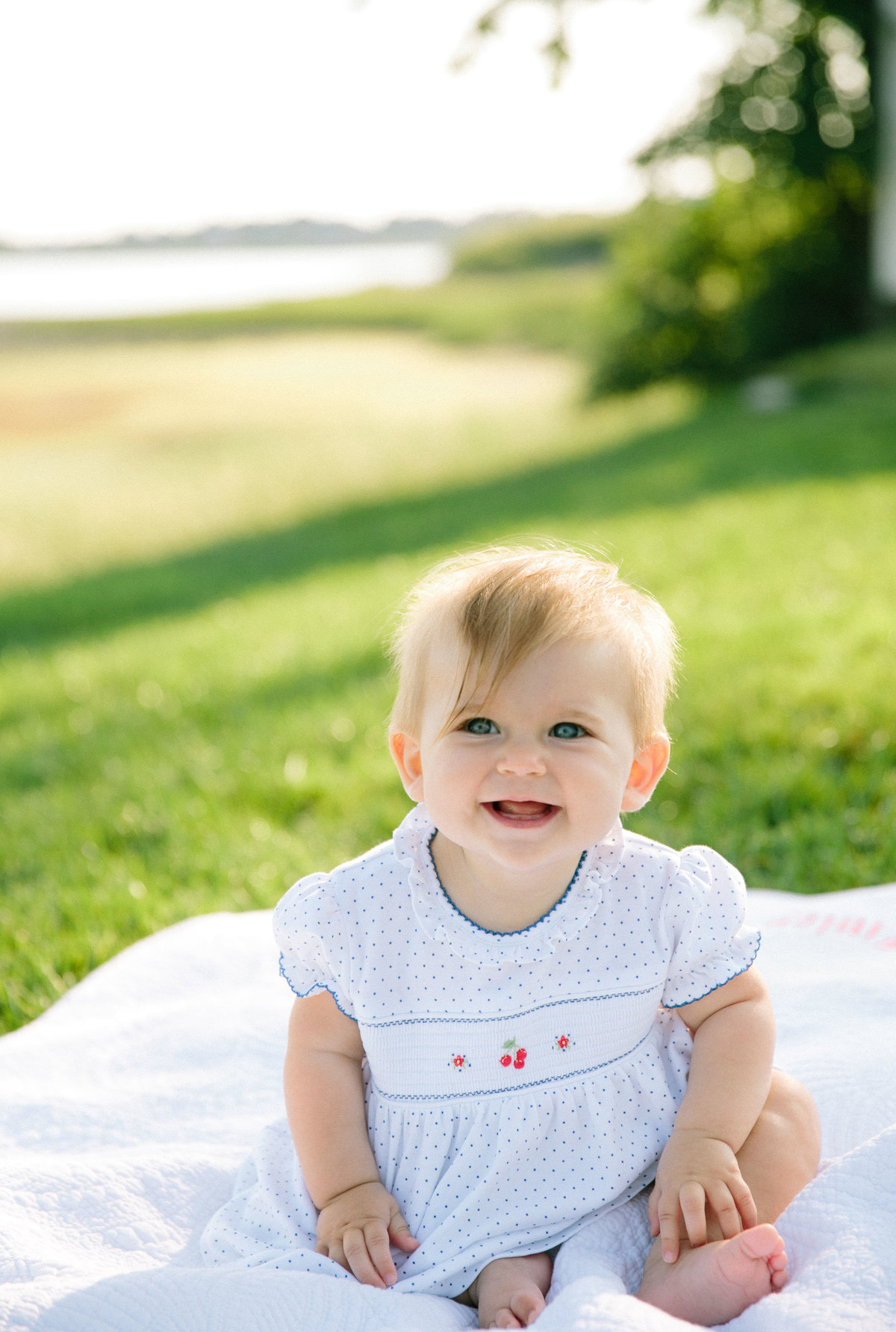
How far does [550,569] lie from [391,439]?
11.7 meters

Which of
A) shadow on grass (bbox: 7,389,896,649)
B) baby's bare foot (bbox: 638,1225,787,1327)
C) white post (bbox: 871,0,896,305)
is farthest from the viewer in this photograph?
white post (bbox: 871,0,896,305)

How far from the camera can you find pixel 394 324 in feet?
53.7

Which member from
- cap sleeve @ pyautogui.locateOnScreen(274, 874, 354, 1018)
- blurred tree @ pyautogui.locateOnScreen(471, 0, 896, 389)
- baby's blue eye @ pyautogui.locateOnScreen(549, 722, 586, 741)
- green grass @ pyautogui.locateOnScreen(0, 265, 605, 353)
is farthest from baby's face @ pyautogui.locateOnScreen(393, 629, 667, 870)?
green grass @ pyautogui.locateOnScreen(0, 265, 605, 353)

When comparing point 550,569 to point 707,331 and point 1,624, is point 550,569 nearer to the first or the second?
point 1,624

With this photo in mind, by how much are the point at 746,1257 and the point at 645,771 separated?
20.1 inches

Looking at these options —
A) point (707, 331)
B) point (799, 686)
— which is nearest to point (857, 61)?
point (707, 331)

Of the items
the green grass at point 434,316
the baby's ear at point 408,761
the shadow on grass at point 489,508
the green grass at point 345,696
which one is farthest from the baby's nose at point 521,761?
the green grass at point 434,316

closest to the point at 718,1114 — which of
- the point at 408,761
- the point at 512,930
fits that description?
the point at 512,930

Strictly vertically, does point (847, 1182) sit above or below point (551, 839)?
below

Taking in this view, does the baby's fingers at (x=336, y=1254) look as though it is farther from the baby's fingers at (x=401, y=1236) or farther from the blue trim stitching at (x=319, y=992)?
the blue trim stitching at (x=319, y=992)

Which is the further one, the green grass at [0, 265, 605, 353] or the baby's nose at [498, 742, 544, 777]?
the green grass at [0, 265, 605, 353]

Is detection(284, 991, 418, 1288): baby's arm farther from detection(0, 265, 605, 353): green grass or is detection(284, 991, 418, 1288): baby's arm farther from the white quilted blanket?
detection(0, 265, 605, 353): green grass

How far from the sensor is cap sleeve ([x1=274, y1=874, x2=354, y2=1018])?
1.40 metres

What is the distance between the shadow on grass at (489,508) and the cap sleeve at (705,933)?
508 centimetres
